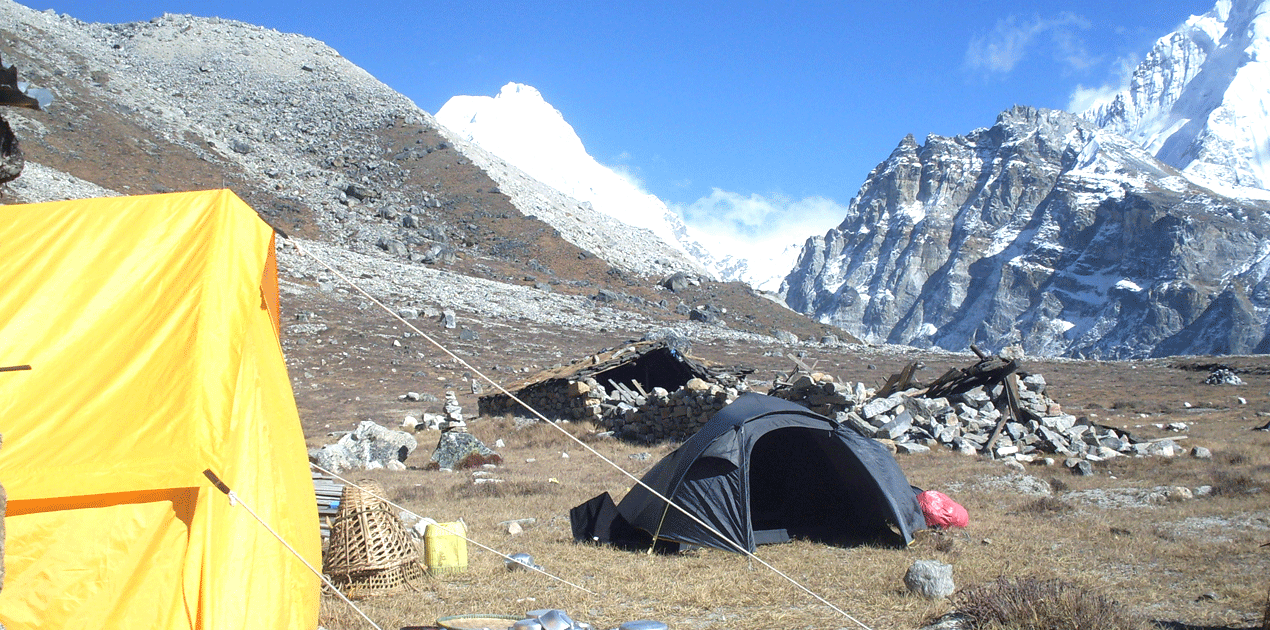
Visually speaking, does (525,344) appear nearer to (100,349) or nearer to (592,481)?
(592,481)

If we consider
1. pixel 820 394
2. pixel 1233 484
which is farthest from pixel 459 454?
pixel 1233 484

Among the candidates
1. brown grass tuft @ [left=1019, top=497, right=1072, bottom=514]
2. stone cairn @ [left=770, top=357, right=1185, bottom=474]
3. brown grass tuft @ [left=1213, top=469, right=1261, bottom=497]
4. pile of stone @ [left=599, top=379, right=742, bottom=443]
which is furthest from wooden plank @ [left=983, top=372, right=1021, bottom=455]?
brown grass tuft @ [left=1019, top=497, right=1072, bottom=514]

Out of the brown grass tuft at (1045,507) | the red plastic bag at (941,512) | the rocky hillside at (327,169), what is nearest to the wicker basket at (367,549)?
the red plastic bag at (941,512)

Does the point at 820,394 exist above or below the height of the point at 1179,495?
above

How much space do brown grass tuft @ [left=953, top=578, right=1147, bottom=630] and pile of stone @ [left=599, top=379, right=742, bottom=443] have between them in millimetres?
10945

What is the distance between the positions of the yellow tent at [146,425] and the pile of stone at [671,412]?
38.1 ft

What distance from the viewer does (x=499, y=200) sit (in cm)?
6500

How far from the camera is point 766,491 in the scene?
932 cm

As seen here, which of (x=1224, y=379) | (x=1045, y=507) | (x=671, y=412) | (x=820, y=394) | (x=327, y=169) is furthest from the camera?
(x=327, y=169)

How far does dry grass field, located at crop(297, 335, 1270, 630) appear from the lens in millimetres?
5727

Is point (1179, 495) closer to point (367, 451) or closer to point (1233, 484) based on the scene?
point (1233, 484)

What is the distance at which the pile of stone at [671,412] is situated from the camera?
16656mm

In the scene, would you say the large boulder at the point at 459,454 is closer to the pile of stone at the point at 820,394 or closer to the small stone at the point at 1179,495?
the pile of stone at the point at 820,394

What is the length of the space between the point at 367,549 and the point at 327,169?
64.9 meters
